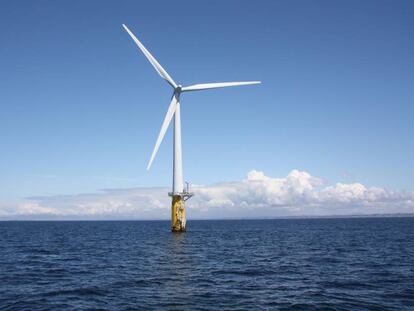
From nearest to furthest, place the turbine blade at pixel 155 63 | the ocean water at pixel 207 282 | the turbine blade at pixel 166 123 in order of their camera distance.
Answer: the ocean water at pixel 207 282
the turbine blade at pixel 166 123
the turbine blade at pixel 155 63

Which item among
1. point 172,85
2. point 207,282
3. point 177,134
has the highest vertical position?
point 172,85

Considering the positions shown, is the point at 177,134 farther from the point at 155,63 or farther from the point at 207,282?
the point at 207,282

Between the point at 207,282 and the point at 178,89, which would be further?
the point at 178,89

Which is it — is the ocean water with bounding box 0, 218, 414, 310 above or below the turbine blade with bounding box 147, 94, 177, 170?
below

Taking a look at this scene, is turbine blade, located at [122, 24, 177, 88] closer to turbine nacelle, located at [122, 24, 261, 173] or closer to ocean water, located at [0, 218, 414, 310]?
turbine nacelle, located at [122, 24, 261, 173]

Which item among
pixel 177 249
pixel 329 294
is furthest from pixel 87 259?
pixel 329 294

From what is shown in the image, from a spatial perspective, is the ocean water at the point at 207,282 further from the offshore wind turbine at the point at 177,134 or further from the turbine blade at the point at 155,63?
the turbine blade at the point at 155,63

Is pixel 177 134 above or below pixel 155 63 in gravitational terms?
below

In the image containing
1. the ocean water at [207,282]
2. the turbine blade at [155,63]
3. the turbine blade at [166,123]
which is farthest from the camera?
the turbine blade at [155,63]

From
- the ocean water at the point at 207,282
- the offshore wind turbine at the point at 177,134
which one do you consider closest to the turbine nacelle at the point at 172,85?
the offshore wind turbine at the point at 177,134

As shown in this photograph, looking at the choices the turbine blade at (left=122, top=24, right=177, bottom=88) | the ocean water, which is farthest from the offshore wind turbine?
the ocean water

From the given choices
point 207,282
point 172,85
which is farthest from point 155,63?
point 207,282

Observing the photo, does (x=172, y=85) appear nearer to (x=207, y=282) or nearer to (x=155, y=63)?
(x=155, y=63)

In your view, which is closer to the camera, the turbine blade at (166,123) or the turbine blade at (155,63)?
the turbine blade at (166,123)
